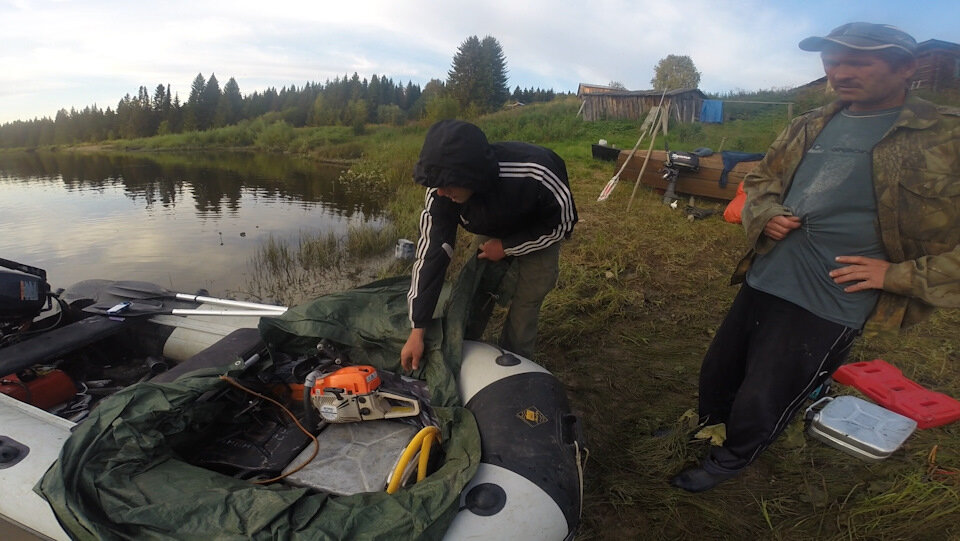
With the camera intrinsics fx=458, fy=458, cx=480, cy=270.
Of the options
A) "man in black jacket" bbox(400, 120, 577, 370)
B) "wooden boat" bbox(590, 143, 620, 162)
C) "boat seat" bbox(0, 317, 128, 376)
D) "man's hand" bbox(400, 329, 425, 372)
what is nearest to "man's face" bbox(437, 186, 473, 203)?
"man in black jacket" bbox(400, 120, 577, 370)

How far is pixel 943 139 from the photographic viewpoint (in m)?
1.43

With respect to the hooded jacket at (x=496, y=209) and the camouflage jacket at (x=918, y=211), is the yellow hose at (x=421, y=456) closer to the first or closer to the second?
the hooded jacket at (x=496, y=209)

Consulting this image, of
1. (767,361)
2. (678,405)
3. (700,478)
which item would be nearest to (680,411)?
(678,405)

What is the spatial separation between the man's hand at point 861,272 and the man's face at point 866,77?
0.52 metres

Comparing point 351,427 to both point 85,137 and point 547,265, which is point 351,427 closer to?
point 547,265

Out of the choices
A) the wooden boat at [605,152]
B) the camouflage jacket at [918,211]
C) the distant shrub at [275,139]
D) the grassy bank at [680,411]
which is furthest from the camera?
the distant shrub at [275,139]

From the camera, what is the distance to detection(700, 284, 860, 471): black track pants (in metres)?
1.72

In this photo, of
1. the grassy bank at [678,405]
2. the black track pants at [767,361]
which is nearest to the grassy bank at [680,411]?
the grassy bank at [678,405]

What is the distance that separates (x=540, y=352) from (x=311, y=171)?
17076 millimetres

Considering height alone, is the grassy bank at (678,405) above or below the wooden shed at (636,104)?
below

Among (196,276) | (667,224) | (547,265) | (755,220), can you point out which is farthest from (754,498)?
(196,276)

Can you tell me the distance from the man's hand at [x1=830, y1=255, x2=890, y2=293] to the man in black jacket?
1074 mm

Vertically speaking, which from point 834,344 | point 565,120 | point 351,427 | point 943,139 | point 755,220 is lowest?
point 351,427

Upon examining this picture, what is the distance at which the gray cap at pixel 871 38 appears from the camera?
4.53 ft
